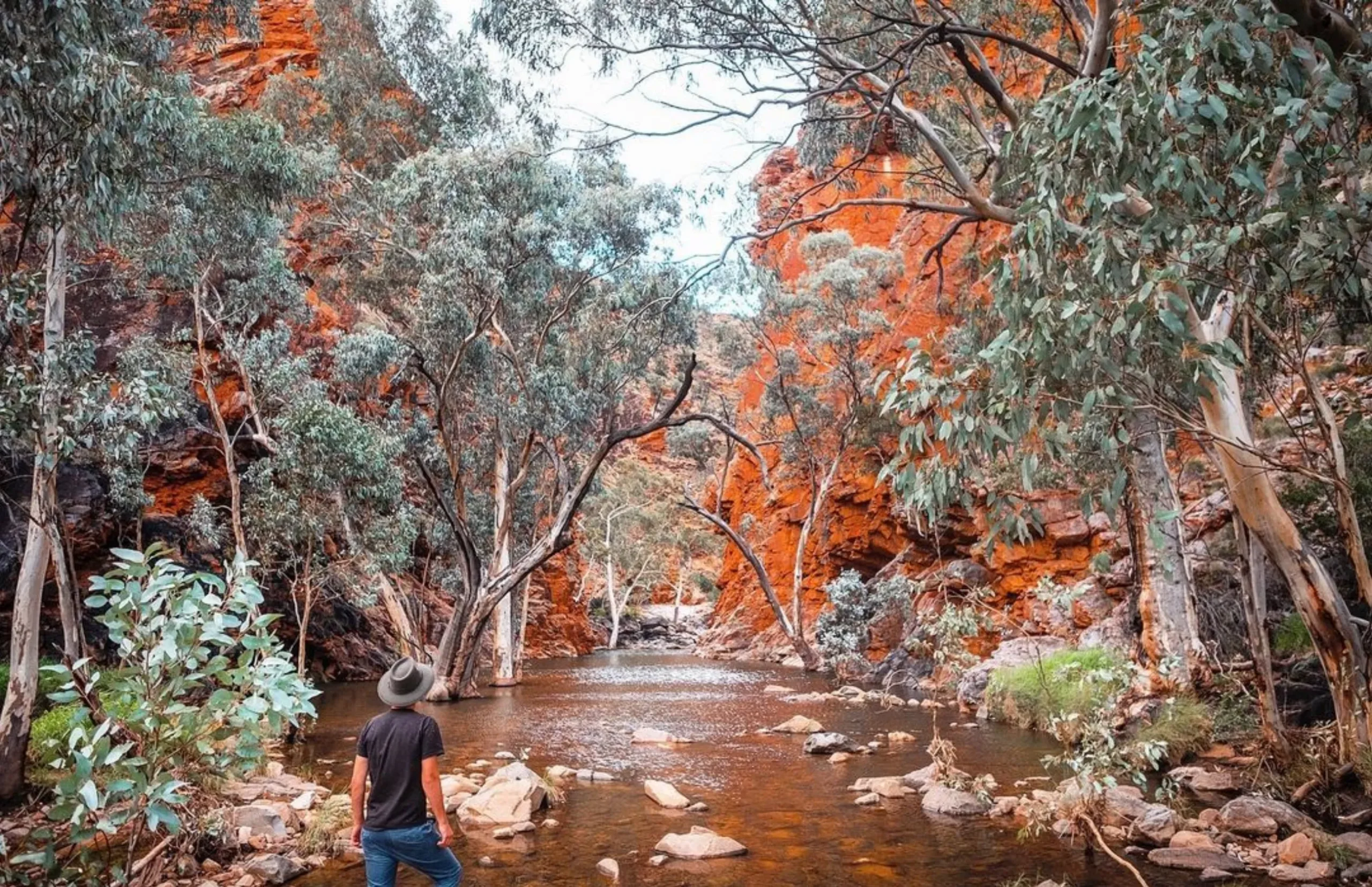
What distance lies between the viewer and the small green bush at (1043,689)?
1002 cm

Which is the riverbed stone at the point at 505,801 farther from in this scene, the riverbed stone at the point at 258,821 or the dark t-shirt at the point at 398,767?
the dark t-shirt at the point at 398,767

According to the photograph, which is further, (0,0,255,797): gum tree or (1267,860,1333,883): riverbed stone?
(0,0,255,797): gum tree

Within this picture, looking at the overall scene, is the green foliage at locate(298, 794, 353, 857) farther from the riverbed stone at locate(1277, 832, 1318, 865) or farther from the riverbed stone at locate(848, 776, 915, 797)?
the riverbed stone at locate(1277, 832, 1318, 865)

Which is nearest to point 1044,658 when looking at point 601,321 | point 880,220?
point 601,321

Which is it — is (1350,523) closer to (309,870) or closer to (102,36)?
(309,870)

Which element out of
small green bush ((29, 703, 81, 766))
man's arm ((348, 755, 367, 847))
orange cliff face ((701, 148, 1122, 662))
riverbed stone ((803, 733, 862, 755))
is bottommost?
riverbed stone ((803, 733, 862, 755))

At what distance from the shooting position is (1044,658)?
13.9 m

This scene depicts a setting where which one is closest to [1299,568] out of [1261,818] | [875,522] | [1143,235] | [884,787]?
[1261,818]

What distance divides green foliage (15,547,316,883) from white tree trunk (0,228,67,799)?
13.8ft

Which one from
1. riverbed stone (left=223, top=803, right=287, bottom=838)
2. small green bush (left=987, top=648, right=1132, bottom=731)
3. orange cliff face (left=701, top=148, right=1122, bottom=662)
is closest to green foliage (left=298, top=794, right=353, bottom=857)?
riverbed stone (left=223, top=803, right=287, bottom=838)

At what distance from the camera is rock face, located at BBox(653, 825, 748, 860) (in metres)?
5.98

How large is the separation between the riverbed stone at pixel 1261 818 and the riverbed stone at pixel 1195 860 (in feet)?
1.99

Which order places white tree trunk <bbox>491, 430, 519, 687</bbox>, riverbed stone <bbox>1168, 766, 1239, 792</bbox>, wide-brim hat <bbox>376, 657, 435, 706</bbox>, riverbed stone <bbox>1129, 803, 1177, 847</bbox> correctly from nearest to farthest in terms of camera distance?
wide-brim hat <bbox>376, 657, 435, 706</bbox> < riverbed stone <bbox>1129, 803, 1177, 847</bbox> < riverbed stone <bbox>1168, 766, 1239, 792</bbox> < white tree trunk <bbox>491, 430, 519, 687</bbox>

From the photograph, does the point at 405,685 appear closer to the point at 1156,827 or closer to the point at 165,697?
the point at 165,697
